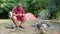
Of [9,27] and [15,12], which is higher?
[15,12]

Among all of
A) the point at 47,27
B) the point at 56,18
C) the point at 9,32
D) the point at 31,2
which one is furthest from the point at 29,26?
the point at 31,2

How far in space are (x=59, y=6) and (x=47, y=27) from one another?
3.11m

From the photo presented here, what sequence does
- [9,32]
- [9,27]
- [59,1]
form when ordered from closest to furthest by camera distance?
1. [9,32]
2. [9,27]
3. [59,1]

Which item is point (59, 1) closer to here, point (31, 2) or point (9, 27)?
point (31, 2)

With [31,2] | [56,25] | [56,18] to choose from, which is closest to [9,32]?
[56,25]

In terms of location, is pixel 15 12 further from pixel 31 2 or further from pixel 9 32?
pixel 31 2

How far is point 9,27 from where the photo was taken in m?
8.44

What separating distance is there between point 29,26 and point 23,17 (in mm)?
817

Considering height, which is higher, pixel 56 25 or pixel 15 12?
pixel 15 12

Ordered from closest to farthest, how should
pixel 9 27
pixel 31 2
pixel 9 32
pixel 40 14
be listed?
pixel 9 32
pixel 9 27
pixel 40 14
pixel 31 2

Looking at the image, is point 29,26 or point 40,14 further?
point 40,14

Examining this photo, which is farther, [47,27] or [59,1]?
[59,1]

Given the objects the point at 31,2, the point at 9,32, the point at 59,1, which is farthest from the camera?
the point at 31,2

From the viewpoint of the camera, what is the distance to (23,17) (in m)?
7.93
